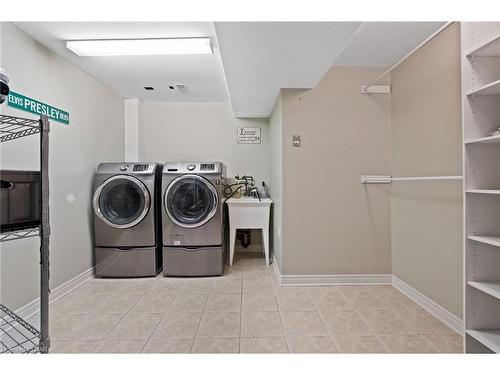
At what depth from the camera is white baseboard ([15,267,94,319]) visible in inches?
76.0

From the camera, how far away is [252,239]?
12.5 feet

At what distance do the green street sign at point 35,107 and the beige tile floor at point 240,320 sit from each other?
163cm

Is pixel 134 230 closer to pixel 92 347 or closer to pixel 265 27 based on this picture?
pixel 92 347

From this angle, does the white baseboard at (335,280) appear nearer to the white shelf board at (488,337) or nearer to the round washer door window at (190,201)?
the round washer door window at (190,201)

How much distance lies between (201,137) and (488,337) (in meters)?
3.51

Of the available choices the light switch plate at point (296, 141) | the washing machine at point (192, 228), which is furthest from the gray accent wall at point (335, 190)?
the washing machine at point (192, 228)

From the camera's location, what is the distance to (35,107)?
206 centimetres

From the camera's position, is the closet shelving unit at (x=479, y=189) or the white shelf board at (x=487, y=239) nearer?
the white shelf board at (x=487, y=239)

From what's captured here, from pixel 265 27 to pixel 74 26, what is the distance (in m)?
1.50

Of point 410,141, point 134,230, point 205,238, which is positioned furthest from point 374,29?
point 134,230

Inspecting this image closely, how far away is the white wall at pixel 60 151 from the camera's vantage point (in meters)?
1.86

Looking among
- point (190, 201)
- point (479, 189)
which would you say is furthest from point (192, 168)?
point (479, 189)

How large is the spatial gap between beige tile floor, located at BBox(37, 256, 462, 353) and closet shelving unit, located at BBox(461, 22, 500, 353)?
1.08ft

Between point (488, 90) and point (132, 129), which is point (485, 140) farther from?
point (132, 129)
